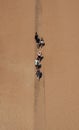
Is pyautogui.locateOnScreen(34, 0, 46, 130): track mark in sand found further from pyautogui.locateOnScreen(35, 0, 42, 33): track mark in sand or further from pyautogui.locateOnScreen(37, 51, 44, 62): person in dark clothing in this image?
pyautogui.locateOnScreen(35, 0, 42, 33): track mark in sand

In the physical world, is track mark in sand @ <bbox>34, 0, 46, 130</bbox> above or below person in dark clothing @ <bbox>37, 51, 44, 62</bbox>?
below

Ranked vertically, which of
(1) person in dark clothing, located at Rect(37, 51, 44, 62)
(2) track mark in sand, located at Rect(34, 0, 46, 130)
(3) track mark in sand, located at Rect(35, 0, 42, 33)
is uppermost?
(3) track mark in sand, located at Rect(35, 0, 42, 33)

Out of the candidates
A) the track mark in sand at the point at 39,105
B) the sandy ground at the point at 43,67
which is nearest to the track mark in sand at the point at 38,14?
the sandy ground at the point at 43,67

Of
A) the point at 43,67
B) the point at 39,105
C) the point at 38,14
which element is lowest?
the point at 39,105

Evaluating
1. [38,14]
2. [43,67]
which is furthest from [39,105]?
[38,14]

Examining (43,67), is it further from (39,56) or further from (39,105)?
(39,105)

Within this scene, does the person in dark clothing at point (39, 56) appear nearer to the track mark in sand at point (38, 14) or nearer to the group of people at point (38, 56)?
the group of people at point (38, 56)

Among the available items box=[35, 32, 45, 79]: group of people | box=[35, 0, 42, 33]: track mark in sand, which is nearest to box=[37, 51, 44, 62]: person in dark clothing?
box=[35, 32, 45, 79]: group of people

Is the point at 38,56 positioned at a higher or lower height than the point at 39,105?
higher

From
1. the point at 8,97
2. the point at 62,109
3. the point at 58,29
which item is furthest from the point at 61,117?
the point at 58,29
